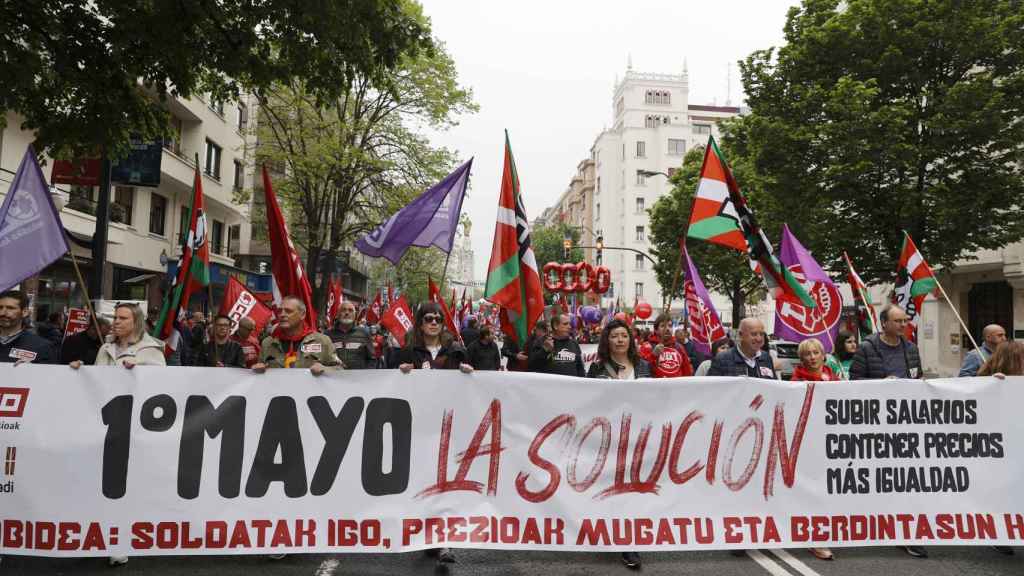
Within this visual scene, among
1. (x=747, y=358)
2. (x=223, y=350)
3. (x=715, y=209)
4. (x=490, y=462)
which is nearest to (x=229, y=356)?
(x=223, y=350)

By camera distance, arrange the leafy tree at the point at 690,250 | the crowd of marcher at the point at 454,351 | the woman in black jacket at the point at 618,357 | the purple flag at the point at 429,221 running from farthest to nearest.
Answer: the leafy tree at the point at 690,250
the purple flag at the point at 429,221
the woman in black jacket at the point at 618,357
the crowd of marcher at the point at 454,351

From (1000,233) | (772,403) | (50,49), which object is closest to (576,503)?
(772,403)

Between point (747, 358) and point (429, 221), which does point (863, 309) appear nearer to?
point (747, 358)

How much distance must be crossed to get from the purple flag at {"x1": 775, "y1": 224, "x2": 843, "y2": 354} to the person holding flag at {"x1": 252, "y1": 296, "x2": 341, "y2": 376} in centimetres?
563

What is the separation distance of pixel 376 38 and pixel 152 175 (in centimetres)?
408

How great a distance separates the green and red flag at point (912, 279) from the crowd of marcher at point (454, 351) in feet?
7.38

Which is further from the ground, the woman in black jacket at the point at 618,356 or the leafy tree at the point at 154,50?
the leafy tree at the point at 154,50

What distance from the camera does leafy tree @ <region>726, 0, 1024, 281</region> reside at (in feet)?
58.9

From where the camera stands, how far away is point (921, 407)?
209 inches

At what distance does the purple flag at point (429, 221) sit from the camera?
7645 millimetres

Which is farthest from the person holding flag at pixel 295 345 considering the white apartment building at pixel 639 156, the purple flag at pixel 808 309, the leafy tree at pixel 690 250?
the white apartment building at pixel 639 156

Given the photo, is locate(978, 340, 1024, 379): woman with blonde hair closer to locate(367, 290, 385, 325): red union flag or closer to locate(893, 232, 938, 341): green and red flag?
locate(893, 232, 938, 341): green and red flag

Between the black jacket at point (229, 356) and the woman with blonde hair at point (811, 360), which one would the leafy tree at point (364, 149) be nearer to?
the black jacket at point (229, 356)

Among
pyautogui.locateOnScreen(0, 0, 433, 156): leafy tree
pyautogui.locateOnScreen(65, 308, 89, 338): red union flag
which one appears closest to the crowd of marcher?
pyautogui.locateOnScreen(65, 308, 89, 338): red union flag
